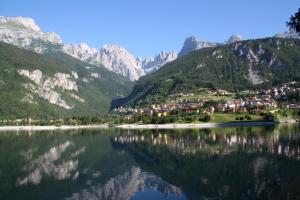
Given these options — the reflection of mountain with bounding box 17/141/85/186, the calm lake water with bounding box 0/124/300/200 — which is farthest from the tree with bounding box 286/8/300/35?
the reflection of mountain with bounding box 17/141/85/186

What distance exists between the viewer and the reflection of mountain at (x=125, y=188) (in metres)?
44.8

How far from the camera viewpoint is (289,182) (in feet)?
146

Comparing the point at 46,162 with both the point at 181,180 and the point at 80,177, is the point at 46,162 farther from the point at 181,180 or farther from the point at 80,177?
the point at 181,180

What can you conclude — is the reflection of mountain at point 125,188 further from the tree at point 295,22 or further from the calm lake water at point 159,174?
the tree at point 295,22

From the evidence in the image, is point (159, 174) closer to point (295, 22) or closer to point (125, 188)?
point (125, 188)

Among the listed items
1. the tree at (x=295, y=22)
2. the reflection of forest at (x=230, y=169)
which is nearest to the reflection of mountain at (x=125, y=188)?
the reflection of forest at (x=230, y=169)

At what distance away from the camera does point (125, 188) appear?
161 ft

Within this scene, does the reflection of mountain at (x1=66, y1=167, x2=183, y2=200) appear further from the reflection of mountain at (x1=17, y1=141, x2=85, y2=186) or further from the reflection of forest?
the reflection of mountain at (x1=17, y1=141, x2=85, y2=186)

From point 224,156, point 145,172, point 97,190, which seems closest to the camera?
point 97,190

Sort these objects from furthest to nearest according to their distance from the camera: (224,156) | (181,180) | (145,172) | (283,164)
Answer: (224,156) → (145,172) → (283,164) → (181,180)

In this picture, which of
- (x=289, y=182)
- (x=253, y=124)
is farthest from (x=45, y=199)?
(x=253, y=124)

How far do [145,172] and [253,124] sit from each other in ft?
391

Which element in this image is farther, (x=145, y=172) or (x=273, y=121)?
(x=273, y=121)

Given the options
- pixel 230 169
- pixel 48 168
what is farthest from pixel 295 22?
pixel 48 168
